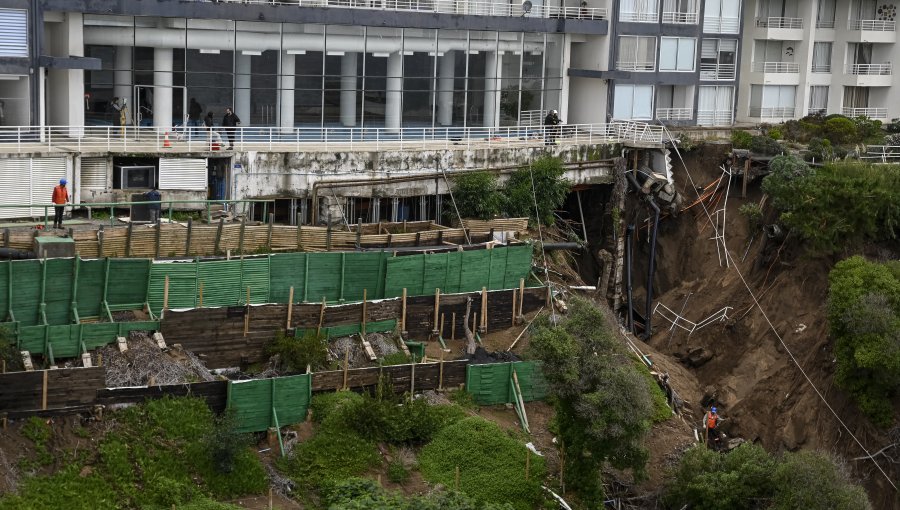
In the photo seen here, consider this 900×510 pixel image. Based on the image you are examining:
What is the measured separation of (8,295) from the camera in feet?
139

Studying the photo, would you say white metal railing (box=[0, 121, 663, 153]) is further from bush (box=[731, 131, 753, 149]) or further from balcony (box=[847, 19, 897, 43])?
balcony (box=[847, 19, 897, 43])

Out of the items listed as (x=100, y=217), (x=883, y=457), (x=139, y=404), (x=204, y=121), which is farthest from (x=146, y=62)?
(x=883, y=457)

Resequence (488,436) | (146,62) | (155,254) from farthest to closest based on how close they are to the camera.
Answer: (146,62) < (155,254) < (488,436)

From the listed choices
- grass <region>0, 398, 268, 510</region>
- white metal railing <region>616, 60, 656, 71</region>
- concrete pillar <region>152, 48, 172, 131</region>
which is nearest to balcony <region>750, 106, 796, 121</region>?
white metal railing <region>616, 60, 656, 71</region>

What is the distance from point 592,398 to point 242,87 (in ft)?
75.8

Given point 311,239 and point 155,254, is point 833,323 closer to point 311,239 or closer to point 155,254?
point 311,239

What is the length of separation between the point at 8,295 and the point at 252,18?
721 inches

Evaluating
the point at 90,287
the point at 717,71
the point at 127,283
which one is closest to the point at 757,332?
the point at 717,71

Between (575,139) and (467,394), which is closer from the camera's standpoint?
(467,394)

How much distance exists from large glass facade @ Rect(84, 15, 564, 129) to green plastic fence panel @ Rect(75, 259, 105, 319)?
42.6ft

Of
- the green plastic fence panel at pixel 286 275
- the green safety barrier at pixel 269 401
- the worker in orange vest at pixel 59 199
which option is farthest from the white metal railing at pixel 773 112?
the worker in orange vest at pixel 59 199

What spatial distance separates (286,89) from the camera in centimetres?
5819

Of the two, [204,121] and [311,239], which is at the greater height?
[204,121]

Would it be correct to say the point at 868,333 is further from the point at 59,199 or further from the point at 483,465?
the point at 59,199
